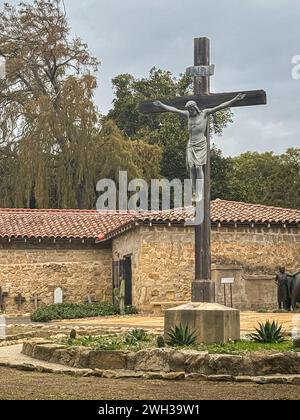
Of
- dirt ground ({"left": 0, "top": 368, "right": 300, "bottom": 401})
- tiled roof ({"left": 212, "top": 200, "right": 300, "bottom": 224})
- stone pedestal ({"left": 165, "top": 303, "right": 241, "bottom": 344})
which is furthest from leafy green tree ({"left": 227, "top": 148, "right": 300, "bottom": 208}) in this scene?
dirt ground ({"left": 0, "top": 368, "right": 300, "bottom": 401})

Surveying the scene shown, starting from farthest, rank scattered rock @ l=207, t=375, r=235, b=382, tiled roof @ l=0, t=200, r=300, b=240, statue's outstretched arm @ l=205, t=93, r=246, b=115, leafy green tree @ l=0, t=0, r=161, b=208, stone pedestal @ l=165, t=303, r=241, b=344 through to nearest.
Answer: leafy green tree @ l=0, t=0, r=161, b=208, tiled roof @ l=0, t=200, r=300, b=240, statue's outstretched arm @ l=205, t=93, r=246, b=115, stone pedestal @ l=165, t=303, r=241, b=344, scattered rock @ l=207, t=375, r=235, b=382

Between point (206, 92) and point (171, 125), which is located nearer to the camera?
point (206, 92)

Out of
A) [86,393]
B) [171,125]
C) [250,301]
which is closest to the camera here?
[86,393]

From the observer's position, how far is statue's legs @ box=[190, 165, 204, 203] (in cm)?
1116

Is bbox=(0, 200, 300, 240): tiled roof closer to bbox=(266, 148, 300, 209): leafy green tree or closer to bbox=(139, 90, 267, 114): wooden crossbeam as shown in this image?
bbox=(139, 90, 267, 114): wooden crossbeam

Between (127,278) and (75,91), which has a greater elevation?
(75,91)

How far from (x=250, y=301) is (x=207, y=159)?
506 inches

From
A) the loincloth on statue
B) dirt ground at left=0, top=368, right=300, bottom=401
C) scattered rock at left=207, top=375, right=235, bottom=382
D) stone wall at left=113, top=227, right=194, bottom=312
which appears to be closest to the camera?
dirt ground at left=0, top=368, right=300, bottom=401

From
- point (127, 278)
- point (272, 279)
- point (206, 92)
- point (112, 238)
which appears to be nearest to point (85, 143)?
point (112, 238)

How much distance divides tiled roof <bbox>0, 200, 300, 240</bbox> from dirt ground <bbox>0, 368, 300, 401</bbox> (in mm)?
14710

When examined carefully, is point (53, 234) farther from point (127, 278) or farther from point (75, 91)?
point (75, 91)

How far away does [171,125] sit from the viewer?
41.4 meters

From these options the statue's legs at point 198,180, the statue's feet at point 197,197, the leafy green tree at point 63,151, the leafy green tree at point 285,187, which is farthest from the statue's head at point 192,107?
the leafy green tree at point 285,187

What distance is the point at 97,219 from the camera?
2936cm
